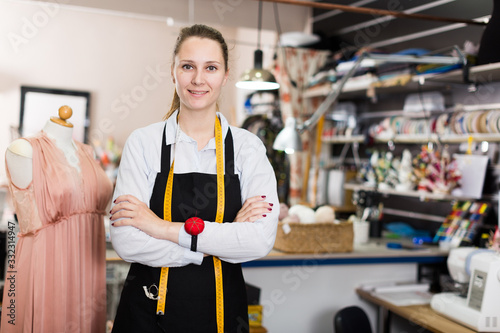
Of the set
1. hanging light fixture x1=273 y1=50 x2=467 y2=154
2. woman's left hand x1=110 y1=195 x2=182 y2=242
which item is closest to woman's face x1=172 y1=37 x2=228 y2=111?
woman's left hand x1=110 y1=195 x2=182 y2=242

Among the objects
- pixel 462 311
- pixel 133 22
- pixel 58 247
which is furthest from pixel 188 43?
pixel 133 22

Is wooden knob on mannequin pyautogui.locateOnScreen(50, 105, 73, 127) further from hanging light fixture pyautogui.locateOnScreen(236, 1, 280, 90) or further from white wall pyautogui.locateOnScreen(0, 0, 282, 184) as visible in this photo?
white wall pyautogui.locateOnScreen(0, 0, 282, 184)

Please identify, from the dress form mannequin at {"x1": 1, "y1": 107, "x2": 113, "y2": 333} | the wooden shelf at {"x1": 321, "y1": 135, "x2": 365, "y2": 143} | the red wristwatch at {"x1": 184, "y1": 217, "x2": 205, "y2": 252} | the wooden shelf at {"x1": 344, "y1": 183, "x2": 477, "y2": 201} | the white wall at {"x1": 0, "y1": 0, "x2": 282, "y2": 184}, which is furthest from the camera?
the white wall at {"x1": 0, "y1": 0, "x2": 282, "y2": 184}

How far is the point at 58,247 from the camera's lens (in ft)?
7.07

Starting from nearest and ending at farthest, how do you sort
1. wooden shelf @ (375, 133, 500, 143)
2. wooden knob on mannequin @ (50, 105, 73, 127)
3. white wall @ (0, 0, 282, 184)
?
wooden knob on mannequin @ (50, 105, 73, 127)
wooden shelf @ (375, 133, 500, 143)
white wall @ (0, 0, 282, 184)

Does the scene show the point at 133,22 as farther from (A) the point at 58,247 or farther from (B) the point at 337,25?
(A) the point at 58,247

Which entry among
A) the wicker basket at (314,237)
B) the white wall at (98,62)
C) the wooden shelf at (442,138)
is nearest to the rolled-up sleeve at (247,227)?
the wicker basket at (314,237)

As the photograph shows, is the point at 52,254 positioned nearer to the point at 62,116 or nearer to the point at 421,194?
the point at 62,116

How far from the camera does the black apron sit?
176 cm

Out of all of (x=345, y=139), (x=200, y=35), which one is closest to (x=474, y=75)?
(x=345, y=139)

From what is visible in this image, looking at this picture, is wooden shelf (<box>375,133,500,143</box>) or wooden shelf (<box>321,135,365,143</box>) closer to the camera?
wooden shelf (<box>375,133,500,143</box>)

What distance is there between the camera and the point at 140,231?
1.72 meters

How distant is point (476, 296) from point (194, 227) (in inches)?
72.5

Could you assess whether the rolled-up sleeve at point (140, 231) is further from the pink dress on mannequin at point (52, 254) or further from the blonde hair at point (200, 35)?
the pink dress on mannequin at point (52, 254)
